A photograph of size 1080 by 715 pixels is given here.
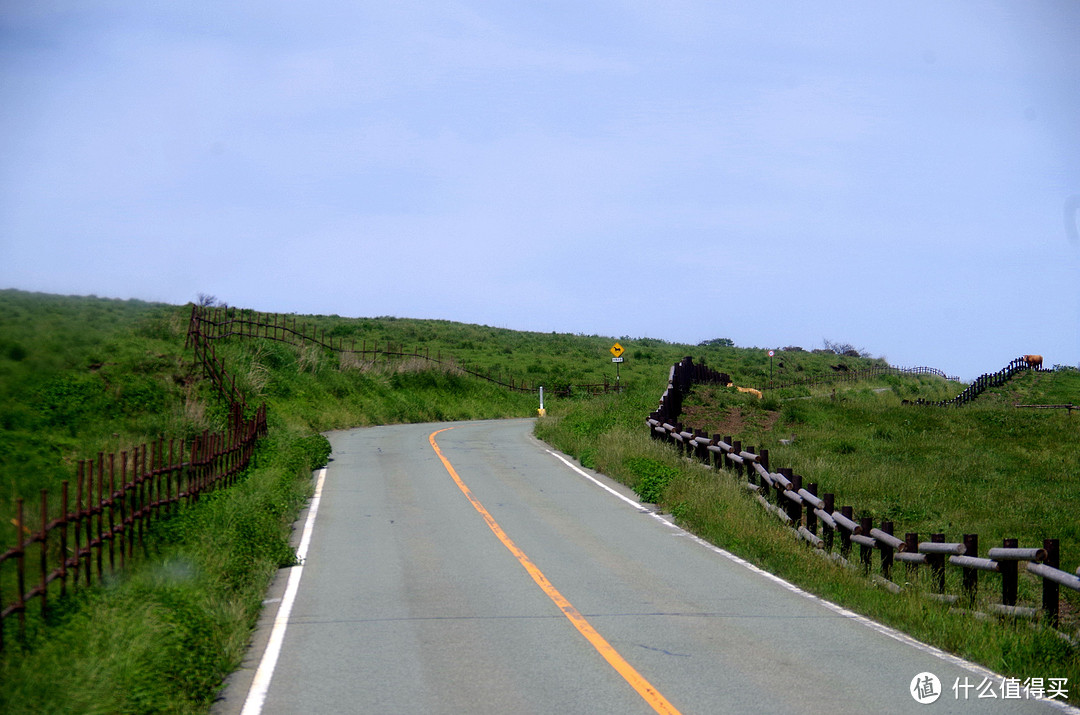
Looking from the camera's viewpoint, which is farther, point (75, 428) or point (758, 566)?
point (75, 428)

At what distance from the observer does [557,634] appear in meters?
8.90

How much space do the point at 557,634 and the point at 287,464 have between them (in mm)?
13002

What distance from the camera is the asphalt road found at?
7023mm

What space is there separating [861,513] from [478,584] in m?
10.3

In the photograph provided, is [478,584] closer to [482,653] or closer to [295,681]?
[482,653]

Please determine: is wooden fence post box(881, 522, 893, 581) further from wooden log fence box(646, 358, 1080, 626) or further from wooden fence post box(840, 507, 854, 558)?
wooden fence post box(840, 507, 854, 558)

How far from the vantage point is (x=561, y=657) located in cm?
811

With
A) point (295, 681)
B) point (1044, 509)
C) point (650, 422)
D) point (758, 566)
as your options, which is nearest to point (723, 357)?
point (650, 422)

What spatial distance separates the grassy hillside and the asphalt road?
500 mm

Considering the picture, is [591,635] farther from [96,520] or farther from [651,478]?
[651,478]

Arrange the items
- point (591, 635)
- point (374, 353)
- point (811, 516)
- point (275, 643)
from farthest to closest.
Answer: point (374, 353), point (811, 516), point (591, 635), point (275, 643)

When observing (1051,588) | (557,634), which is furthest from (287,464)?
(1051,588)

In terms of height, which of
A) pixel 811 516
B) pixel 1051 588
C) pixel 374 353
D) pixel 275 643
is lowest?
pixel 275 643

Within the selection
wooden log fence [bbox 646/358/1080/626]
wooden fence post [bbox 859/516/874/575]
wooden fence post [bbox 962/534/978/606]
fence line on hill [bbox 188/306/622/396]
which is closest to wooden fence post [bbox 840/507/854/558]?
wooden log fence [bbox 646/358/1080/626]
